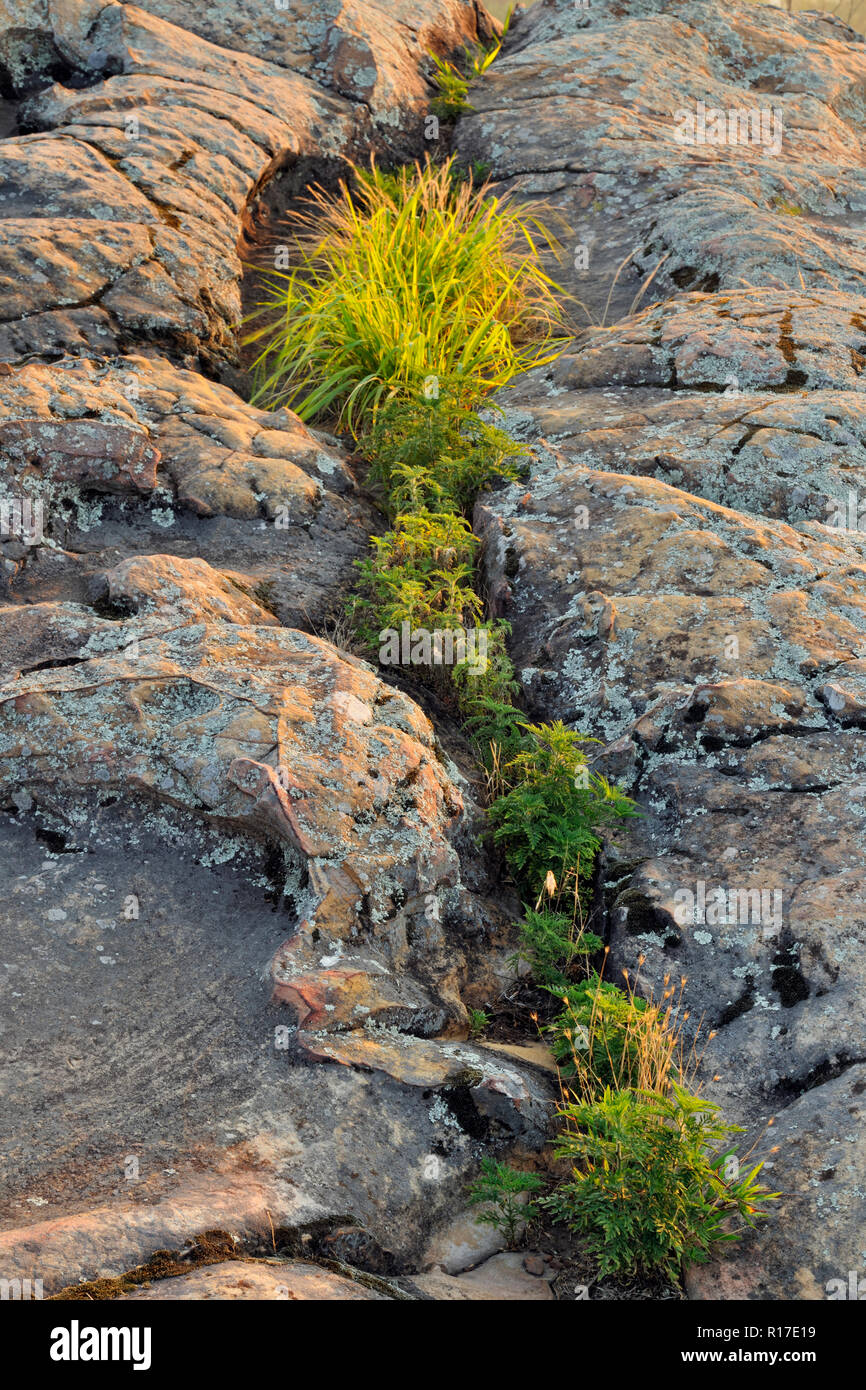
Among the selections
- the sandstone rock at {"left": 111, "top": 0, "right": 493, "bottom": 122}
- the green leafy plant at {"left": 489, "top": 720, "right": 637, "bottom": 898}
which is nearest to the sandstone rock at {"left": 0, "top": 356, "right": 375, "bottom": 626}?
the green leafy plant at {"left": 489, "top": 720, "right": 637, "bottom": 898}

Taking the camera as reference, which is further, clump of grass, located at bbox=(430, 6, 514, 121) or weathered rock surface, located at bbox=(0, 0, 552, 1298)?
clump of grass, located at bbox=(430, 6, 514, 121)

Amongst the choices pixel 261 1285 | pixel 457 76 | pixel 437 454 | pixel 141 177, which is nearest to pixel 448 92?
pixel 457 76

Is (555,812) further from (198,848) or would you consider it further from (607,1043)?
(198,848)

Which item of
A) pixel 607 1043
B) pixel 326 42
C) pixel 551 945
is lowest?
pixel 607 1043

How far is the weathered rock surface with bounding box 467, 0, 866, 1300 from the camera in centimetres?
328

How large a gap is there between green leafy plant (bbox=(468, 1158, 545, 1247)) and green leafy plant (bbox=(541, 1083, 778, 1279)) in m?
0.08

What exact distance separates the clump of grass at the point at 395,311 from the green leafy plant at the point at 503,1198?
440 cm

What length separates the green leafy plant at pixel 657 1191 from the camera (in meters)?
2.79

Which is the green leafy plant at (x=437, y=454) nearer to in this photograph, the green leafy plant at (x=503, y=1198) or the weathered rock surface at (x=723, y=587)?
the weathered rock surface at (x=723, y=587)

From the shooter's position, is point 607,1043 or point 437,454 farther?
point 437,454

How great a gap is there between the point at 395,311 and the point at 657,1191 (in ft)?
17.4

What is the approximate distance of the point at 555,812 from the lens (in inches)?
160

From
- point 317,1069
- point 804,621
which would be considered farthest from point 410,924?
point 804,621

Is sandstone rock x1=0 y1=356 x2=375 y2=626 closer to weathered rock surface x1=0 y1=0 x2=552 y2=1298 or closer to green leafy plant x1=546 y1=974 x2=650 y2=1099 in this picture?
weathered rock surface x1=0 y1=0 x2=552 y2=1298
